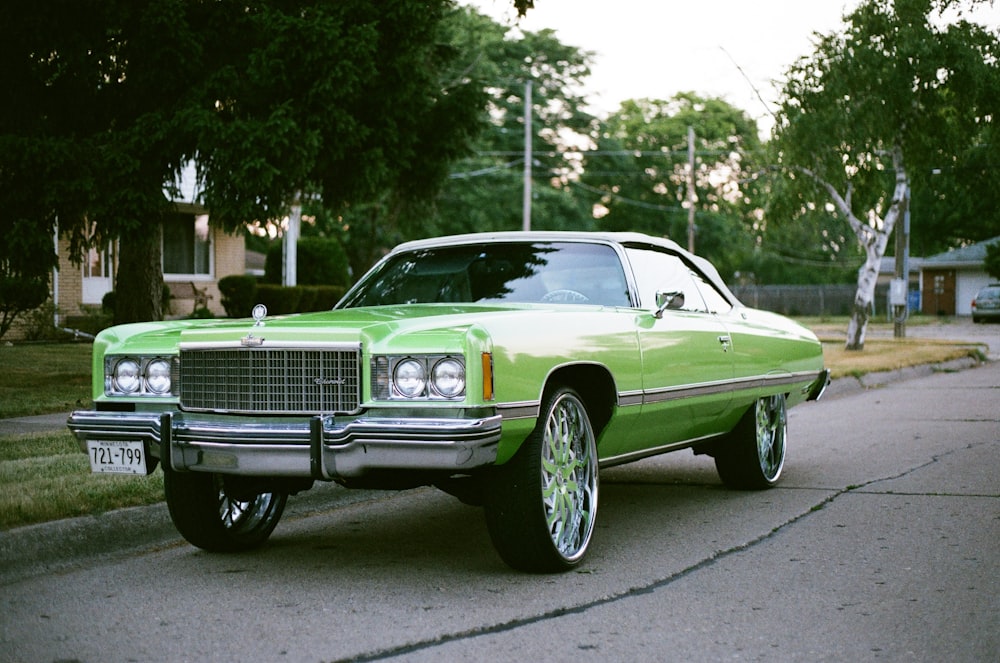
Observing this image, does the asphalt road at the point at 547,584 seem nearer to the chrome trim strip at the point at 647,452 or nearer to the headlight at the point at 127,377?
the chrome trim strip at the point at 647,452

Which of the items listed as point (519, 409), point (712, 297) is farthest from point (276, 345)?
point (712, 297)

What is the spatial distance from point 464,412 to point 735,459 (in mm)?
3465

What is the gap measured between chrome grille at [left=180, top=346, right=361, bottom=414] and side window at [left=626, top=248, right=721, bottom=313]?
2.19 m

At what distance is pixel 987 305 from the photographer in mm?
47156

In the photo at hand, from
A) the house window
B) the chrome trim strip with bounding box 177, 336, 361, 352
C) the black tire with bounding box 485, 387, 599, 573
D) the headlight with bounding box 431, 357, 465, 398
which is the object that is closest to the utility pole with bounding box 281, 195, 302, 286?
the house window

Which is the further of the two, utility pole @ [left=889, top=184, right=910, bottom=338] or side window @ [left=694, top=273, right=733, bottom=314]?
utility pole @ [left=889, top=184, right=910, bottom=338]

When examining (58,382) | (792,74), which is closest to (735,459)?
(58,382)

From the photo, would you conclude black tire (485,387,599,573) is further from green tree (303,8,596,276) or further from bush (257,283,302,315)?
green tree (303,8,596,276)

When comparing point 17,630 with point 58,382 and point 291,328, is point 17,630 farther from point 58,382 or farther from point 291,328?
point 58,382

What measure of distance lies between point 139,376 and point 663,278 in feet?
10.4

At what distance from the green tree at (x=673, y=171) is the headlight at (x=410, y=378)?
52994 mm

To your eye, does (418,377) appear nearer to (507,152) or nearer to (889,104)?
(889,104)

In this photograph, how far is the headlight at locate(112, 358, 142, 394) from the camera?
19.0 feet

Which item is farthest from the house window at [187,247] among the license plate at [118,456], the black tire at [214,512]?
the license plate at [118,456]
